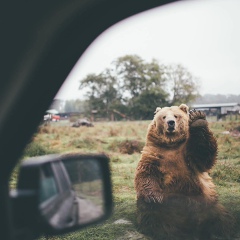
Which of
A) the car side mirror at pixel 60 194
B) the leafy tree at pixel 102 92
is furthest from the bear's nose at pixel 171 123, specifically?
the car side mirror at pixel 60 194

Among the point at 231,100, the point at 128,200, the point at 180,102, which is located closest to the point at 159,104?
the point at 180,102

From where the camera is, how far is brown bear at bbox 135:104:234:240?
3.35m

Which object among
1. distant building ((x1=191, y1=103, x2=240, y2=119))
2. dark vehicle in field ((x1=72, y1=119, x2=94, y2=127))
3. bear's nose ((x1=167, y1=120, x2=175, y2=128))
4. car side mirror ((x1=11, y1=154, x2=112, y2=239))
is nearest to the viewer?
car side mirror ((x1=11, y1=154, x2=112, y2=239))

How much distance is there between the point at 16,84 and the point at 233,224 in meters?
2.95

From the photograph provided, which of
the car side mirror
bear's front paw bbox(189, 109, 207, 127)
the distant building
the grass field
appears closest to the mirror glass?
the car side mirror

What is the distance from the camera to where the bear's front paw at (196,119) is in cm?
343

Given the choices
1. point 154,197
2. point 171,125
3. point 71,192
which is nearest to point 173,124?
point 171,125

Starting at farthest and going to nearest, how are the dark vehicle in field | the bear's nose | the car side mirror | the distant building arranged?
the dark vehicle in field → the distant building → the bear's nose → the car side mirror

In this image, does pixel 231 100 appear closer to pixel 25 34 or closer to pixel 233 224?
pixel 233 224

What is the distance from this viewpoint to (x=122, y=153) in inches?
152

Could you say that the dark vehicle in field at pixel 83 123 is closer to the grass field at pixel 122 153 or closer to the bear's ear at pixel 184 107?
the grass field at pixel 122 153

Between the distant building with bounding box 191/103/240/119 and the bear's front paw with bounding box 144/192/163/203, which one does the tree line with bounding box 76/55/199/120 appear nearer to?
the distant building with bounding box 191/103/240/119

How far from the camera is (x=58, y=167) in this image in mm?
951

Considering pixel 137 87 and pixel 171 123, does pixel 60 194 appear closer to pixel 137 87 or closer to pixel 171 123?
pixel 171 123
